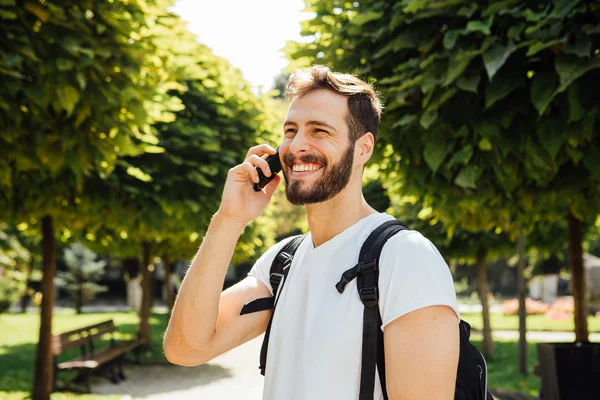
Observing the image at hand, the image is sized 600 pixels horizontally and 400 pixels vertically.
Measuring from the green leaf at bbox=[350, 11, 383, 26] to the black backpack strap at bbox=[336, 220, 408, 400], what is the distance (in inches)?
132

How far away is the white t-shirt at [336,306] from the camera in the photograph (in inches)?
77.1

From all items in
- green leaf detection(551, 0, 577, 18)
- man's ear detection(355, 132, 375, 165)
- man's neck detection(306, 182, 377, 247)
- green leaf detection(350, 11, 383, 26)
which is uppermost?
green leaf detection(350, 11, 383, 26)

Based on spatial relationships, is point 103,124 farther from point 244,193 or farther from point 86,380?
point 86,380

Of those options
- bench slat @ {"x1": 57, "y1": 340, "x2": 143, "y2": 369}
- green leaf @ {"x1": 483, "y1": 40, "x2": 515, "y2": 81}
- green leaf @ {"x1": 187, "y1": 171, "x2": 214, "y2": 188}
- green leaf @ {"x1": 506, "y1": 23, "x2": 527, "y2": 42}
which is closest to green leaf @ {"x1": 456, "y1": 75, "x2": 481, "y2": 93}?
green leaf @ {"x1": 483, "y1": 40, "x2": 515, "y2": 81}

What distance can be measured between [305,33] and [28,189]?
159 inches

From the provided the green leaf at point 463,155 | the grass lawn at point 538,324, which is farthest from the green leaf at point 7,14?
the grass lawn at point 538,324

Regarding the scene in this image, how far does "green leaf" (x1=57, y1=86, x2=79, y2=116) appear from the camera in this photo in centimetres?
483

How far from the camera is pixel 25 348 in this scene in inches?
637

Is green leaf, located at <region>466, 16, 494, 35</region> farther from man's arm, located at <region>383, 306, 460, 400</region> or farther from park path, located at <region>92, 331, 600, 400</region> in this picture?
park path, located at <region>92, 331, 600, 400</region>

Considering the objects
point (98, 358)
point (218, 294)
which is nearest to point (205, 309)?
point (218, 294)

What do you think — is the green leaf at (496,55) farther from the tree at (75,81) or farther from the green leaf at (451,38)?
the tree at (75,81)

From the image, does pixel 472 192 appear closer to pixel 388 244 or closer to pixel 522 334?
pixel 388 244

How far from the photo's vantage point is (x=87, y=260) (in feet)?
111

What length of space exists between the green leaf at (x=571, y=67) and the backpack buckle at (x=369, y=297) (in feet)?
8.15
